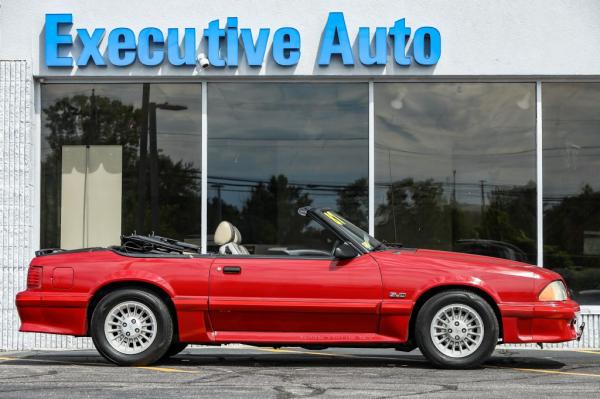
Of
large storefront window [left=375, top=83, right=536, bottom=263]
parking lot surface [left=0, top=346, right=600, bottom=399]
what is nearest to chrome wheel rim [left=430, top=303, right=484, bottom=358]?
parking lot surface [left=0, top=346, right=600, bottom=399]

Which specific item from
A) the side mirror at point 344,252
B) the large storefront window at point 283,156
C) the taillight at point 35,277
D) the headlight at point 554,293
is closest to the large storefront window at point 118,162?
the large storefront window at point 283,156

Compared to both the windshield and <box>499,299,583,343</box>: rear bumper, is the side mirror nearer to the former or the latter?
the windshield

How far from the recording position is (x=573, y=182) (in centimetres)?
1316

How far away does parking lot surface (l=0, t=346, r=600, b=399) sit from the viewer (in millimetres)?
7614

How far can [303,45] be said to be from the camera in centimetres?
1312

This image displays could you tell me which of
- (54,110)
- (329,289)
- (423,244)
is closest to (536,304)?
(329,289)

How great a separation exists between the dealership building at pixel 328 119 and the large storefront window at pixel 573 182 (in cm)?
2

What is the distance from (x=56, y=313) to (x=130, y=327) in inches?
27.0

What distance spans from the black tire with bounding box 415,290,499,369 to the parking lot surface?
12 cm

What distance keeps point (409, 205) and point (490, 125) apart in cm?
138

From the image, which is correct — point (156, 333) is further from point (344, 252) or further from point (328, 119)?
point (328, 119)

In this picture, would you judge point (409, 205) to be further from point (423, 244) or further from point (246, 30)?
point (246, 30)

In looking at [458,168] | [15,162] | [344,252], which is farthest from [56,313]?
[458,168]

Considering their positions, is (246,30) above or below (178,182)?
above
